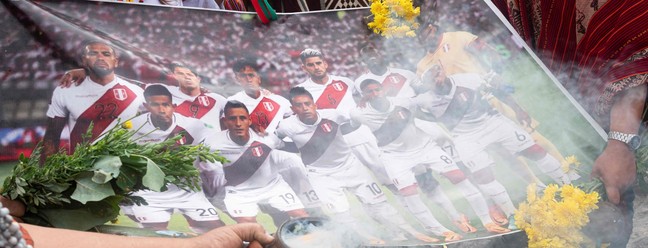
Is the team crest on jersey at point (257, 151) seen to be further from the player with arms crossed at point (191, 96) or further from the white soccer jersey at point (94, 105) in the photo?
the white soccer jersey at point (94, 105)

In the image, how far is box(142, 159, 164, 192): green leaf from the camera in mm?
1412

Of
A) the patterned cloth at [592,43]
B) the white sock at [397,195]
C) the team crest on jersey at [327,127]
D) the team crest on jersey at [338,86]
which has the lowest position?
the white sock at [397,195]

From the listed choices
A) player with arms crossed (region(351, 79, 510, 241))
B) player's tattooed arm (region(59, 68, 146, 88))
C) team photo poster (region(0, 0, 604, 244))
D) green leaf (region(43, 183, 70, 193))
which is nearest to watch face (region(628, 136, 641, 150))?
team photo poster (region(0, 0, 604, 244))

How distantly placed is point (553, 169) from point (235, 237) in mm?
972

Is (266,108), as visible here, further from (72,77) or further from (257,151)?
(72,77)

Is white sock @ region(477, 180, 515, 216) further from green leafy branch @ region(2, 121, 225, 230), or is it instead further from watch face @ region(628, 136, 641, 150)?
green leafy branch @ region(2, 121, 225, 230)

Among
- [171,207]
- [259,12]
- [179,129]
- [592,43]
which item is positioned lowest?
[171,207]

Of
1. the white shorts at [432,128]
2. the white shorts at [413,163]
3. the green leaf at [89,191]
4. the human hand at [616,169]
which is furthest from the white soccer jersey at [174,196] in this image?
the human hand at [616,169]

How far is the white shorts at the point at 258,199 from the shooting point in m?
1.81

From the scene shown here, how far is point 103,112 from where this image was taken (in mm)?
1938

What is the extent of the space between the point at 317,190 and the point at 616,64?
94cm

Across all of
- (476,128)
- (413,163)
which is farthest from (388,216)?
(476,128)

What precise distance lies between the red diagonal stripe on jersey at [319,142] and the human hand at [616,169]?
81 centimetres

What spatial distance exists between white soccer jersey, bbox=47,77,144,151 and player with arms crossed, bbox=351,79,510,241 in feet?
2.44
